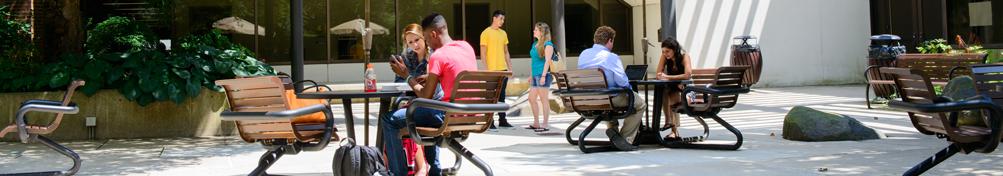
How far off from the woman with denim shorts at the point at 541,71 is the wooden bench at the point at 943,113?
507 cm

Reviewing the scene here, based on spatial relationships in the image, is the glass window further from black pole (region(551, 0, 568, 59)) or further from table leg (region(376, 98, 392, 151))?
table leg (region(376, 98, 392, 151))

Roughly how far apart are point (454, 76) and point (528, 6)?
17.6 m

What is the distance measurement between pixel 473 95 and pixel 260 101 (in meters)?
1.13

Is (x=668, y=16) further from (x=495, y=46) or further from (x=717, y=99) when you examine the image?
(x=717, y=99)

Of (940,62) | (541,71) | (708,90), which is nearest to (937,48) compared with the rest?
(940,62)

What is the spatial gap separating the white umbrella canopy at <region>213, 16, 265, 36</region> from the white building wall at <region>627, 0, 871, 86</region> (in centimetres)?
826

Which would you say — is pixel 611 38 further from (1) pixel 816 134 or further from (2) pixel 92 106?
(2) pixel 92 106

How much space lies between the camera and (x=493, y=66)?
11.4 meters

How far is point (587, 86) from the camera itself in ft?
27.6

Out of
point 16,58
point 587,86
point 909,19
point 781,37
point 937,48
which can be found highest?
point 909,19

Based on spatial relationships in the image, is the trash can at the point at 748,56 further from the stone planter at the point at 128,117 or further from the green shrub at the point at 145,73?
the stone planter at the point at 128,117

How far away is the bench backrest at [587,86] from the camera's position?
27.4ft

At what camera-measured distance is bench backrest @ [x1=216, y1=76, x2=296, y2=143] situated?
5684 mm

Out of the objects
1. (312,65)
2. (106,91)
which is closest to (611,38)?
(106,91)
